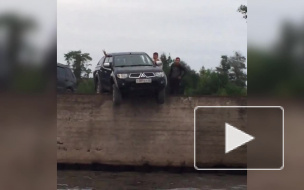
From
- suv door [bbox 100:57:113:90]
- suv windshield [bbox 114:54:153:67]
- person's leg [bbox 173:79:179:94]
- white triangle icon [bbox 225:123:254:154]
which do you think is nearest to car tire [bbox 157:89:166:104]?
person's leg [bbox 173:79:179:94]

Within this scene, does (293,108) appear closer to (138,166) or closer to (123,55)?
(123,55)

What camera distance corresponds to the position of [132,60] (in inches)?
622

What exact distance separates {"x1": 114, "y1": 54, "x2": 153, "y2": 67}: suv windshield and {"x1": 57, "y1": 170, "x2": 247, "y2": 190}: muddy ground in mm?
3582

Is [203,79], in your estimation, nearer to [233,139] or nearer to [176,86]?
[176,86]

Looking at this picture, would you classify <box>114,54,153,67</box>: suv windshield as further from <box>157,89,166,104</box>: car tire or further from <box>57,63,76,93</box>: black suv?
<box>57,63,76,93</box>: black suv

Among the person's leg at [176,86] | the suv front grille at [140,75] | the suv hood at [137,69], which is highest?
the suv hood at [137,69]

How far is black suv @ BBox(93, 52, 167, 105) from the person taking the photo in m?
14.9

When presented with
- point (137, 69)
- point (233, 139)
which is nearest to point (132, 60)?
point (137, 69)

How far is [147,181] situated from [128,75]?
3347 millimetres

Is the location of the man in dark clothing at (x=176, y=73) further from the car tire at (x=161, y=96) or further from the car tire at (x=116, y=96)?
the car tire at (x=116, y=96)

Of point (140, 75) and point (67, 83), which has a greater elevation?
point (140, 75)

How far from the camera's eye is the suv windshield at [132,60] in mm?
15578

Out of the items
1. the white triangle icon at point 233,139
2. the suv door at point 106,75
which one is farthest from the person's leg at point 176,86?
the white triangle icon at point 233,139

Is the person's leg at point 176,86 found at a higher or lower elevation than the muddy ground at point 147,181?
higher
